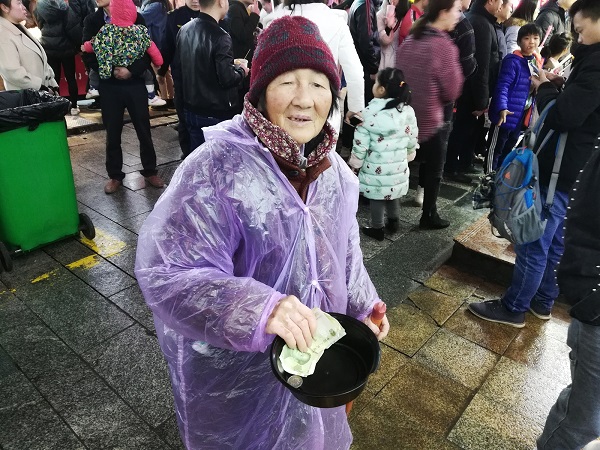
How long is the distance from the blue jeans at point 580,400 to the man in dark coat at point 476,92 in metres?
4.06

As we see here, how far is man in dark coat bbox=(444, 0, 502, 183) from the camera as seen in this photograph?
16.8ft

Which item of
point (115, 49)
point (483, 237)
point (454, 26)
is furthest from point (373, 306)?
point (115, 49)

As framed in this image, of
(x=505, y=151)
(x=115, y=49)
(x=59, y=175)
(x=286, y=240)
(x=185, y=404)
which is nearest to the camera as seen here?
(x=286, y=240)

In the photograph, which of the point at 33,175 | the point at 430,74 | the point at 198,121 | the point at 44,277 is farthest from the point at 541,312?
the point at 33,175

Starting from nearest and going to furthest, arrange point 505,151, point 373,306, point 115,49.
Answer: point 373,306, point 115,49, point 505,151

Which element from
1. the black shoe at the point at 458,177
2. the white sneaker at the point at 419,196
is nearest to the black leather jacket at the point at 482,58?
the black shoe at the point at 458,177

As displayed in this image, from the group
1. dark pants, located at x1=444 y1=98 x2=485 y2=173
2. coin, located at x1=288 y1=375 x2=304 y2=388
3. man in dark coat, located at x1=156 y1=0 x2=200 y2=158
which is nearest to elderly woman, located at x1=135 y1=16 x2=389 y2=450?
coin, located at x1=288 y1=375 x2=304 y2=388

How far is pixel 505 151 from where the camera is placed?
19.4 ft

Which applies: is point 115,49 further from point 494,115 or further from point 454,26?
point 494,115

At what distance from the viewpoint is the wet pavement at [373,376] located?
95.9 inches

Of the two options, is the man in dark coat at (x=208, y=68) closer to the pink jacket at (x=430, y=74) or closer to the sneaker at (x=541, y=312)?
the pink jacket at (x=430, y=74)

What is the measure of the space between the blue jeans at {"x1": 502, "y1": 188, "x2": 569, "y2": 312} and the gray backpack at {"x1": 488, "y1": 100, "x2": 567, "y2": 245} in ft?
0.30

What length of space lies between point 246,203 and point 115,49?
4.08 meters

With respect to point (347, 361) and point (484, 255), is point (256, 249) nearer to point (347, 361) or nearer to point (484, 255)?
point (347, 361)
